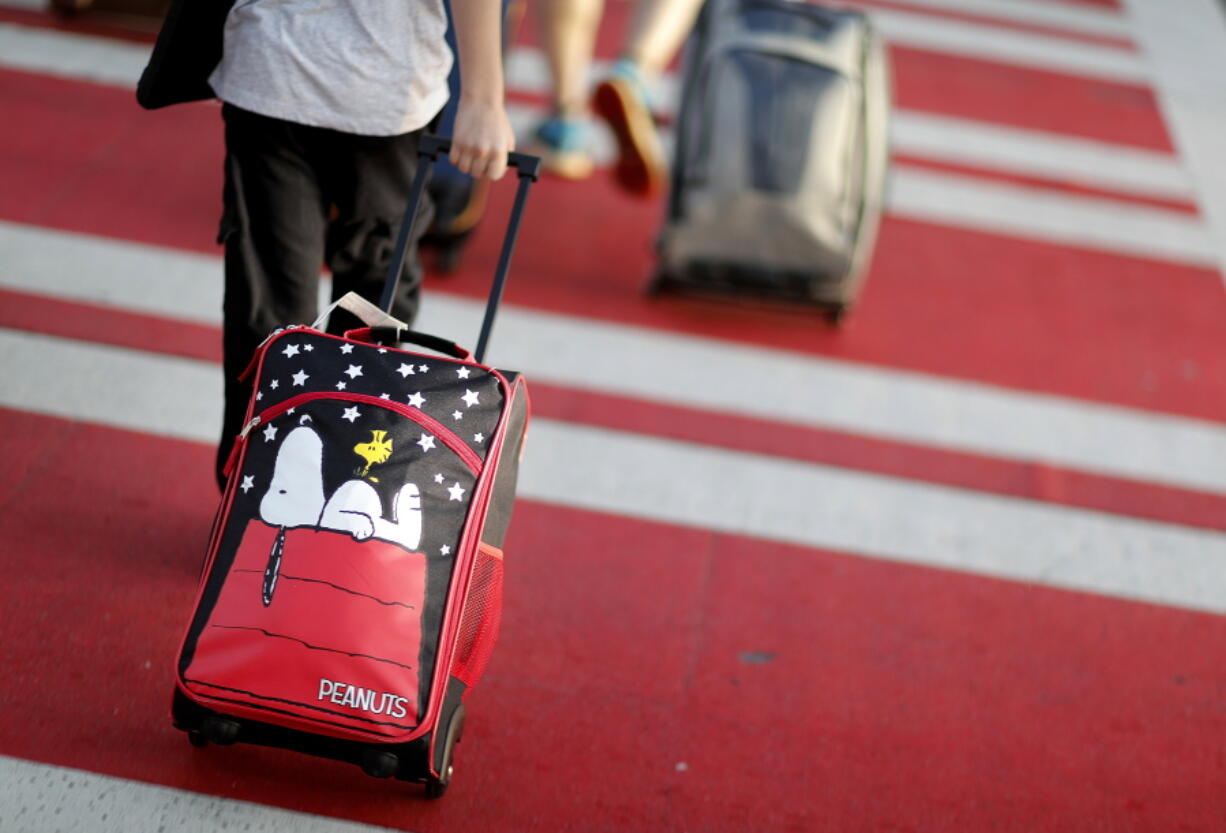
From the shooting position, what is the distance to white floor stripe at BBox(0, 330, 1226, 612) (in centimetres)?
324

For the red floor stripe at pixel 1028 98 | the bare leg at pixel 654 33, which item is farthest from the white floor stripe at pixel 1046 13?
the bare leg at pixel 654 33

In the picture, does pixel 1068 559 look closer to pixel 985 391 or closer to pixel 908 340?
pixel 985 391

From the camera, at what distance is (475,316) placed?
3.89m

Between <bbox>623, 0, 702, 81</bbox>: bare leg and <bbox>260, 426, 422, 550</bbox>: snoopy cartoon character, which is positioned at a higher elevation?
Result: <bbox>260, 426, 422, 550</bbox>: snoopy cartoon character

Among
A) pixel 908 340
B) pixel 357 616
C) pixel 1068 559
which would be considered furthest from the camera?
pixel 908 340

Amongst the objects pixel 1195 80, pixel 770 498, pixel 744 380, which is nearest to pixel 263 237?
pixel 770 498

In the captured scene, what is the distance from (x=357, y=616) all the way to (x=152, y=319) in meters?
1.92

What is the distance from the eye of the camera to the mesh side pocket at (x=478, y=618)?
2.21 metres

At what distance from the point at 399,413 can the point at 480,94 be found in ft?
1.92

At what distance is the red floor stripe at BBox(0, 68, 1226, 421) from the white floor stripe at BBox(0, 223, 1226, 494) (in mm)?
90

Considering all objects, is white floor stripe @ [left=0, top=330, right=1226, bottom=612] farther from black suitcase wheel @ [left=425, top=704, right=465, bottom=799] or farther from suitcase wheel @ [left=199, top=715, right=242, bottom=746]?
suitcase wheel @ [left=199, top=715, right=242, bottom=746]

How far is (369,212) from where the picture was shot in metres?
2.46

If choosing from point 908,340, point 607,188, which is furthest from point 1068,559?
point 607,188

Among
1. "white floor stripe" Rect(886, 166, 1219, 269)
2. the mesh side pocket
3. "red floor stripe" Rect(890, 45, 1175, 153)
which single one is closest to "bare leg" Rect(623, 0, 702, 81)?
"white floor stripe" Rect(886, 166, 1219, 269)
